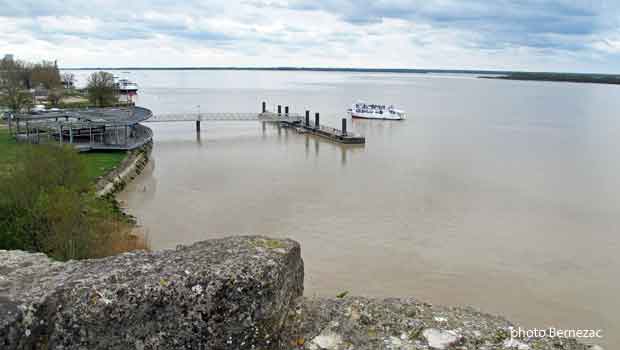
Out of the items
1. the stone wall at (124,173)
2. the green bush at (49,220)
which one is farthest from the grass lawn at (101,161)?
the green bush at (49,220)

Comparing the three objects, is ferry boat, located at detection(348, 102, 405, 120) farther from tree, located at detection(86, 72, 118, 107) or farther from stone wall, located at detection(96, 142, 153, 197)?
stone wall, located at detection(96, 142, 153, 197)

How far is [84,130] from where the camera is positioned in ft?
119

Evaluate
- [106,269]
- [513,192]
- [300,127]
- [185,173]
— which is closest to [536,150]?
[513,192]

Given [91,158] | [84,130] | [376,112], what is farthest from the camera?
[376,112]

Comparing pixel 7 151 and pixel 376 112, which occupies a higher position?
pixel 376 112

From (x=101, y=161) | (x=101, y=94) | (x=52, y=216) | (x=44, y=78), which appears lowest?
(x=101, y=161)

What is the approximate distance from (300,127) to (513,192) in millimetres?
31330

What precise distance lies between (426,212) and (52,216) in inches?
631

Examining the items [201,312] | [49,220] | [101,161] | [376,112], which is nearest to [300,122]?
[376,112]

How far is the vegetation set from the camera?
1241 centimetres

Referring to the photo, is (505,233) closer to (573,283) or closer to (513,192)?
(573,283)

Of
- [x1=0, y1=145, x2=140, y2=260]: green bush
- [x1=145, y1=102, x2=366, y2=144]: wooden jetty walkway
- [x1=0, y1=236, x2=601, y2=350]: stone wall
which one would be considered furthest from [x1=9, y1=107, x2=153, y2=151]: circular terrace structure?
[x1=0, y1=236, x2=601, y2=350]: stone wall

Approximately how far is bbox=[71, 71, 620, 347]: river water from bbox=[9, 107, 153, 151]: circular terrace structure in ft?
10.9

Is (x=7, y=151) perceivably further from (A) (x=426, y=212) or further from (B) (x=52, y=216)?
(A) (x=426, y=212)
